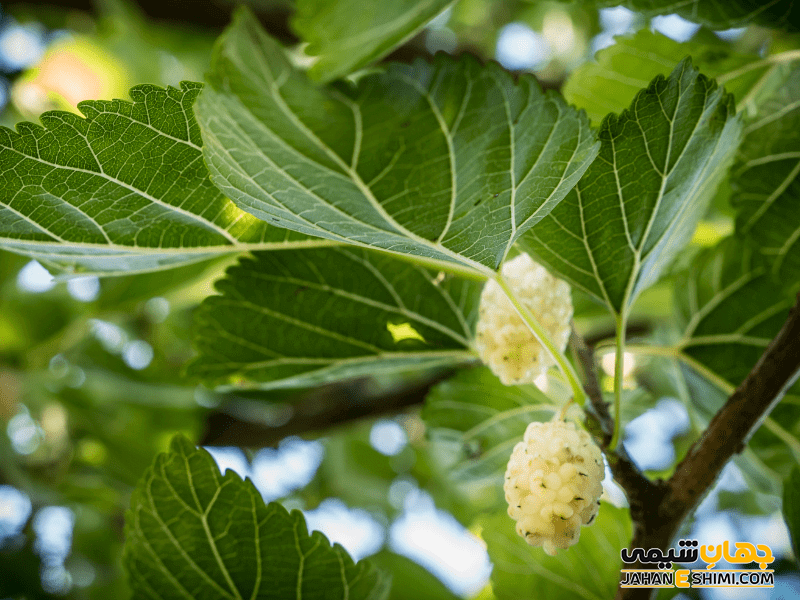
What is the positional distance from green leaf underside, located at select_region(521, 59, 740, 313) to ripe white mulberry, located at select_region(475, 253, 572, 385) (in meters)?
0.02

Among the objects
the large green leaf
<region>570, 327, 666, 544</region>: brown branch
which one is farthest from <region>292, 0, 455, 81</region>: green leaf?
the large green leaf

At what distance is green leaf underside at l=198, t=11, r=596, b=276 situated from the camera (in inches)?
12.8

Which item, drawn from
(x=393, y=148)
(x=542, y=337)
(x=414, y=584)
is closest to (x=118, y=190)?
(x=393, y=148)

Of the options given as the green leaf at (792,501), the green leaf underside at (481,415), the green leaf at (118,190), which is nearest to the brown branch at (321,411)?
the green leaf underside at (481,415)

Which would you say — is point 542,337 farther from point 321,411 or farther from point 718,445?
point 321,411

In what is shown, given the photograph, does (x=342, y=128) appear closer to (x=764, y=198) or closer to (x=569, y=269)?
(x=569, y=269)

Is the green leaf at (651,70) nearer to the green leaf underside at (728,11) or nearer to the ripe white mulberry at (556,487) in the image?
the green leaf underside at (728,11)

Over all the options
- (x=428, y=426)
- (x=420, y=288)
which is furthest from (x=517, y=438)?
(x=420, y=288)

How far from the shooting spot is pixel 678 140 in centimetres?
43

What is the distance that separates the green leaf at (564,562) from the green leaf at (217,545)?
203 millimetres

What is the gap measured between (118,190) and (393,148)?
196 mm

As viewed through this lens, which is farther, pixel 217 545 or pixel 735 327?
pixel 735 327

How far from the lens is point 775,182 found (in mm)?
618

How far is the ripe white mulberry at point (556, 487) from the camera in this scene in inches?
16.3
